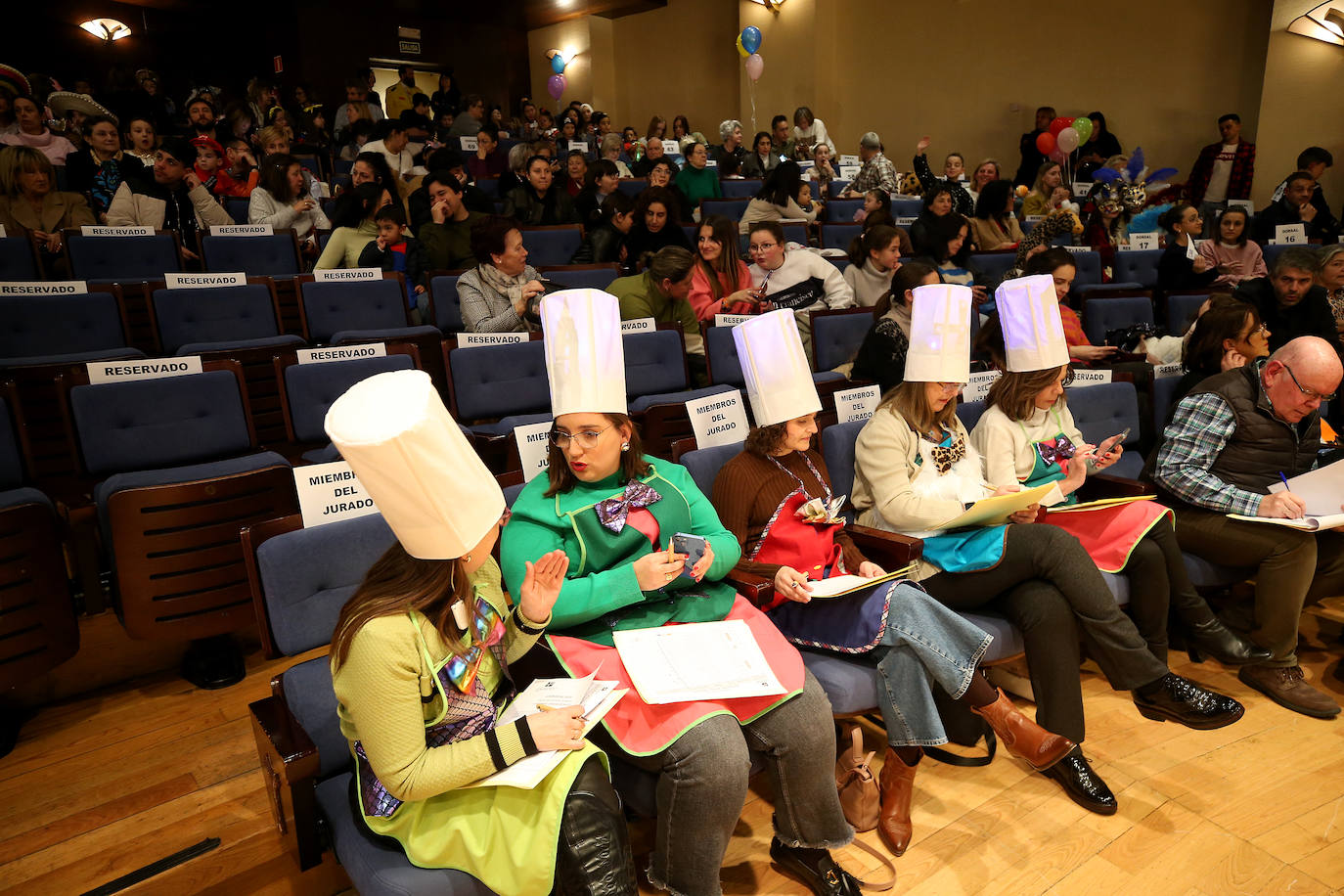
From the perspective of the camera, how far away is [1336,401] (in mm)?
3693

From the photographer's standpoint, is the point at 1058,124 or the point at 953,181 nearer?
the point at 953,181

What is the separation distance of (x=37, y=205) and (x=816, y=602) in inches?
203

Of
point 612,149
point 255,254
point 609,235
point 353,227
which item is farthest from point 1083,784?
point 612,149

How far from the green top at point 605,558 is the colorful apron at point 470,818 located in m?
0.37

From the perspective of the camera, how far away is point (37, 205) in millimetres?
4691

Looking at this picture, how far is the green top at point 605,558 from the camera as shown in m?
1.72

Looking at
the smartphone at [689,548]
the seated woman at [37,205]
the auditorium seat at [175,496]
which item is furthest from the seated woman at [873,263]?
the seated woman at [37,205]

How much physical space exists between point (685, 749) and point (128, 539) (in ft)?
5.67

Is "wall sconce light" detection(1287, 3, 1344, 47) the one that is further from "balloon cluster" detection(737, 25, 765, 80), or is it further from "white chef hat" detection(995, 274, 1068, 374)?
"white chef hat" detection(995, 274, 1068, 374)

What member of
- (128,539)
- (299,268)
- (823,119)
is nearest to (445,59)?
(823,119)

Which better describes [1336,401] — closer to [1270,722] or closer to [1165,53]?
[1270,722]

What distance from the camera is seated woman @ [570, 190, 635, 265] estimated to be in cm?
531

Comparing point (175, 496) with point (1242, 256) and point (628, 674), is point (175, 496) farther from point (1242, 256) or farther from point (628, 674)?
point (1242, 256)

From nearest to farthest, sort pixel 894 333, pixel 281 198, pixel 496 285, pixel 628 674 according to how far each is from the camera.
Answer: pixel 628 674
pixel 894 333
pixel 496 285
pixel 281 198
